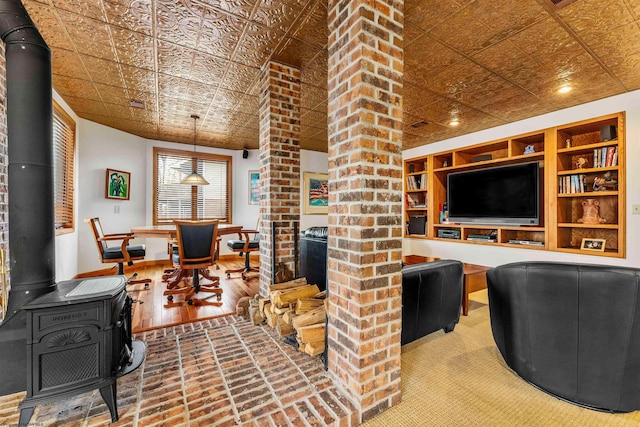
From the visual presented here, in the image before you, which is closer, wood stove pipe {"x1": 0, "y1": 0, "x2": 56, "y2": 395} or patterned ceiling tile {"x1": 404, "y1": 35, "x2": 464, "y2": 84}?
wood stove pipe {"x1": 0, "y1": 0, "x2": 56, "y2": 395}

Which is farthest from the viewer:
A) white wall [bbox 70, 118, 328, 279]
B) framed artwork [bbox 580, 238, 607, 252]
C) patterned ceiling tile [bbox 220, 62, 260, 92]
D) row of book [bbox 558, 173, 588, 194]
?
white wall [bbox 70, 118, 328, 279]

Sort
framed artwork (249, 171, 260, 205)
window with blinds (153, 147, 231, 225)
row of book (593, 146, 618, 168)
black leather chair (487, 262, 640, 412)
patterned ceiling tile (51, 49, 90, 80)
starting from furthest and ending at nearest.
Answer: framed artwork (249, 171, 260, 205), window with blinds (153, 147, 231, 225), row of book (593, 146, 618, 168), patterned ceiling tile (51, 49, 90, 80), black leather chair (487, 262, 640, 412)

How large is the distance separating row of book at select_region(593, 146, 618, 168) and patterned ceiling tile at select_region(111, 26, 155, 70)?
501cm

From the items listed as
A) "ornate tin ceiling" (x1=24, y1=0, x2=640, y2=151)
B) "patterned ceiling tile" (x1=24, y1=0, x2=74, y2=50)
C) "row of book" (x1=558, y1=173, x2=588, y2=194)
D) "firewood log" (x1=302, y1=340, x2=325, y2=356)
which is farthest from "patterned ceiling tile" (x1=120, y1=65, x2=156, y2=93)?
"row of book" (x1=558, y1=173, x2=588, y2=194)

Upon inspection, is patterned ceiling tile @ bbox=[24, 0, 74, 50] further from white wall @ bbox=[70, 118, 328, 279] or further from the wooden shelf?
the wooden shelf

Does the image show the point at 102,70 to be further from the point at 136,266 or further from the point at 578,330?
the point at 578,330

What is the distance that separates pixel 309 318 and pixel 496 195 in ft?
12.5

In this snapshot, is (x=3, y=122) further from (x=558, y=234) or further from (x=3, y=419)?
(x=558, y=234)

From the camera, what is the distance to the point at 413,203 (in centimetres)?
566

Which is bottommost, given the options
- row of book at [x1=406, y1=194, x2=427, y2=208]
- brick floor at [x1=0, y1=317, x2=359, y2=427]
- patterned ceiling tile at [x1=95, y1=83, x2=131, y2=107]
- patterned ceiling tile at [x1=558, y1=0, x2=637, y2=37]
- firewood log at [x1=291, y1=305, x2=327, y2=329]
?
brick floor at [x1=0, y1=317, x2=359, y2=427]

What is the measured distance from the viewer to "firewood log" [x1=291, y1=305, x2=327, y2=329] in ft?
6.37

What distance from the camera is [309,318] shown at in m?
1.96

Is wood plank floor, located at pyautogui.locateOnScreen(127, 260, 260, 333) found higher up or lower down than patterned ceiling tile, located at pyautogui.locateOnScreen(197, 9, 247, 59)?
lower down

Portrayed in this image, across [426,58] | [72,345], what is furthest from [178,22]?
[72,345]
